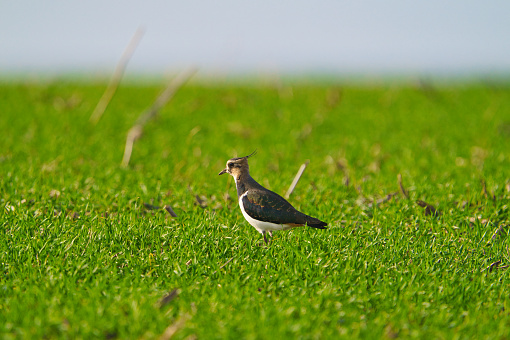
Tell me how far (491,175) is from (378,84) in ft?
33.1

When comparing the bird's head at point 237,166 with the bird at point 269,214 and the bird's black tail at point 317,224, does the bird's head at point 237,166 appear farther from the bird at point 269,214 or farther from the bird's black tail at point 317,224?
the bird's black tail at point 317,224

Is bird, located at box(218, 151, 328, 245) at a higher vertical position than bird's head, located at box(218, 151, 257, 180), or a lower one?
lower

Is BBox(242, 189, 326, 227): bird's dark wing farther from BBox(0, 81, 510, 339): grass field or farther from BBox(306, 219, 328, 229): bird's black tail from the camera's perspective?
BBox(0, 81, 510, 339): grass field

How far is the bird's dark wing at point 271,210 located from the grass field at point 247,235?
0.88 feet

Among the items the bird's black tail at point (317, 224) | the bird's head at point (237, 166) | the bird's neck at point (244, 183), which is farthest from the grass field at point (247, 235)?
the bird's head at point (237, 166)

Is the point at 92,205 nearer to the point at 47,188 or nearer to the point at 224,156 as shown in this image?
the point at 47,188

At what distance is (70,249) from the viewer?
5.05m

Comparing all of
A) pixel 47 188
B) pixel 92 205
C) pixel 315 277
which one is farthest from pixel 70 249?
pixel 315 277

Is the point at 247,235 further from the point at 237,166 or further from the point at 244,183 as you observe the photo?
the point at 237,166

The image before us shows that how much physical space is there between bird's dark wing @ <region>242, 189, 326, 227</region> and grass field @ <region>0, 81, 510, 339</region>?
27 centimetres

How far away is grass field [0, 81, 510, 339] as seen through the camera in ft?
13.2

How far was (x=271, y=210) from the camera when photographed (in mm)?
5090

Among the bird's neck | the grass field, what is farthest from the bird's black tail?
the bird's neck

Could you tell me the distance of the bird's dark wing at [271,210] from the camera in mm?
5094
